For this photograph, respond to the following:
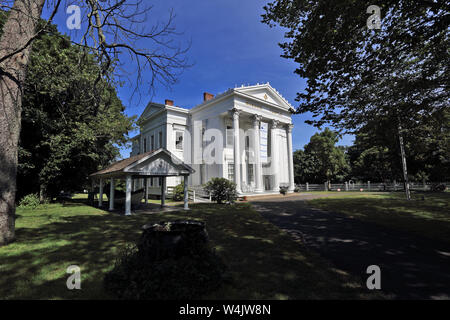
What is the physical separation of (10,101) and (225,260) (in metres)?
7.25

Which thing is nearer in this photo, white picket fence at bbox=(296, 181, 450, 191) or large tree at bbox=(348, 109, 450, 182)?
large tree at bbox=(348, 109, 450, 182)

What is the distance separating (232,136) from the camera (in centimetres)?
2319

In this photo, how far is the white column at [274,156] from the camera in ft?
77.7

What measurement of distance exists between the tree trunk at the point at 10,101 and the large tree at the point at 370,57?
736 centimetres

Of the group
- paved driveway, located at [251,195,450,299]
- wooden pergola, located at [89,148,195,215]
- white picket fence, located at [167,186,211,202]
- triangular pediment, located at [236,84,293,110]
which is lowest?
paved driveway, located at [251,195,450,299]

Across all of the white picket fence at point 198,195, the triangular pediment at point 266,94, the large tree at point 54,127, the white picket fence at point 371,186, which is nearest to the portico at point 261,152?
the triangular pediment at point 266,94

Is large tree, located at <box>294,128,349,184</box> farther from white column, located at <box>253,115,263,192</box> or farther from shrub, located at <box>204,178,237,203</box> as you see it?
shrub, located at <box>204,178,237,203</box>

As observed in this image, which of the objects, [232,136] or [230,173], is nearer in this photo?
[230,173]

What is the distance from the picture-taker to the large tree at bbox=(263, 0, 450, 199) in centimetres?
589

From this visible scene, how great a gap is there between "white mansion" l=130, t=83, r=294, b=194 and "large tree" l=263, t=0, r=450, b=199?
40.2 feet

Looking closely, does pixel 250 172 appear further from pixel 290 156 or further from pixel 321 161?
pixel 321 161

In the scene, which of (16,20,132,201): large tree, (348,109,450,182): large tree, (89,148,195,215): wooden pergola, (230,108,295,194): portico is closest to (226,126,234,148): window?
(230,108,295,194): portico

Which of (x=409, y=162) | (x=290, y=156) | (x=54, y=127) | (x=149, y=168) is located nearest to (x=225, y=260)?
(x=149, y=168)
